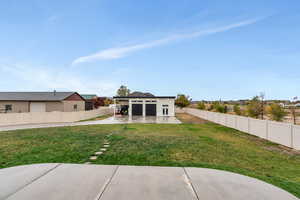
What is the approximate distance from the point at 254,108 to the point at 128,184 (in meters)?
14.3

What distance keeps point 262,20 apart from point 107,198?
1822 cm

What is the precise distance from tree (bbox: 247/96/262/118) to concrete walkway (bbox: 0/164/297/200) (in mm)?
12287

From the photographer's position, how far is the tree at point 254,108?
1287 centimetres

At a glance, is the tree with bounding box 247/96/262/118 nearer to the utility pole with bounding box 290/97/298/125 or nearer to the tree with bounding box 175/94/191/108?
the utility pole with bounding box 290/97/298/125

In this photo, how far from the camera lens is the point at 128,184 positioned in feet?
9.22

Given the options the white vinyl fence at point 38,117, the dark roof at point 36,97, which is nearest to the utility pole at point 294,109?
the white vinyl fence at point 38,117

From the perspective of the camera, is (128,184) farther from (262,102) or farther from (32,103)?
(32,103)

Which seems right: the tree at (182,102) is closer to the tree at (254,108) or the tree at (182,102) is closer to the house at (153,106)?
the house at (153,106)

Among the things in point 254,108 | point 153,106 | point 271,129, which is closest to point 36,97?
point 153,106

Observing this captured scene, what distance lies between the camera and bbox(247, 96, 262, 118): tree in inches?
507

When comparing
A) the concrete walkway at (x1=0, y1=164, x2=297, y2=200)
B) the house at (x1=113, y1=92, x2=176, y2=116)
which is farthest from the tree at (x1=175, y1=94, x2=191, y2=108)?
the concrete walkway at (x1=0, y1=164, x2=297, y2=200)

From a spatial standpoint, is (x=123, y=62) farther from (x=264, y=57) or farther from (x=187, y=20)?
(x=264, y=57)

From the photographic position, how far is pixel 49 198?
7.50 ft

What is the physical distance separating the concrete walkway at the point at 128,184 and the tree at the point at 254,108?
484 inches
